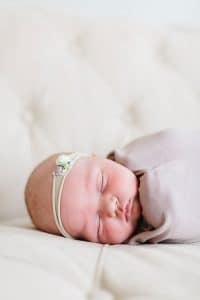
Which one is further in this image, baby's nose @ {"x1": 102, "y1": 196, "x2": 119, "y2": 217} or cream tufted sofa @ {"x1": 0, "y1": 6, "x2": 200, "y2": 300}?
cream tufted sofa @ {"x1": 0, "y1": 6, "x2": 200, "y2": 300}

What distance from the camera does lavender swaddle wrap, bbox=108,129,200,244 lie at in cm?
117

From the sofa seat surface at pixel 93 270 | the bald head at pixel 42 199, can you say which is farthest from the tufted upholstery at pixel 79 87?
the sofa seat surface at pixel 93 270

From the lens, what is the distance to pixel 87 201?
1204 mm

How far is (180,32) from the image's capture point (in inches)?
65.3

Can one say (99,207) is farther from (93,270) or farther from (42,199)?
(93,270)

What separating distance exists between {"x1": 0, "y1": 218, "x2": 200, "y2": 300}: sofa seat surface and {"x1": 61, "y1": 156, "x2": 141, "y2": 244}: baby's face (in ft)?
0.29

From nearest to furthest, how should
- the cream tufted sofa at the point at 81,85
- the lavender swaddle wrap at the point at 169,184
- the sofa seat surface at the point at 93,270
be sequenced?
the sofa seat surface at the point at 93,270 < the lavender swaddle wrap at the point at 169,184 < the cream tufted sofa at the point at 81,85

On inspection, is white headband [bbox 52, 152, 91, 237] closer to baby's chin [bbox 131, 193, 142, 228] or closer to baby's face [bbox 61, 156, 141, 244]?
baby's face [bbox 61, 156, 141, 244]

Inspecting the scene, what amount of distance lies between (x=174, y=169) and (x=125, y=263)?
1.01 feet

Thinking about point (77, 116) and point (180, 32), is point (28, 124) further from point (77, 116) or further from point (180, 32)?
point (180, 32)

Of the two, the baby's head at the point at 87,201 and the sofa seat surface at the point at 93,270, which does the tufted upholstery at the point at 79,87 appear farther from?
the sofa seat surface at the point at 93,270

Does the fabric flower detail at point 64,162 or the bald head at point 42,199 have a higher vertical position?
the fabric flower detail at point 64,162

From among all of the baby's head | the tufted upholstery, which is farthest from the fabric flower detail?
the tufted upholstery

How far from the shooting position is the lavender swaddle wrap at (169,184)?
1170 mm
